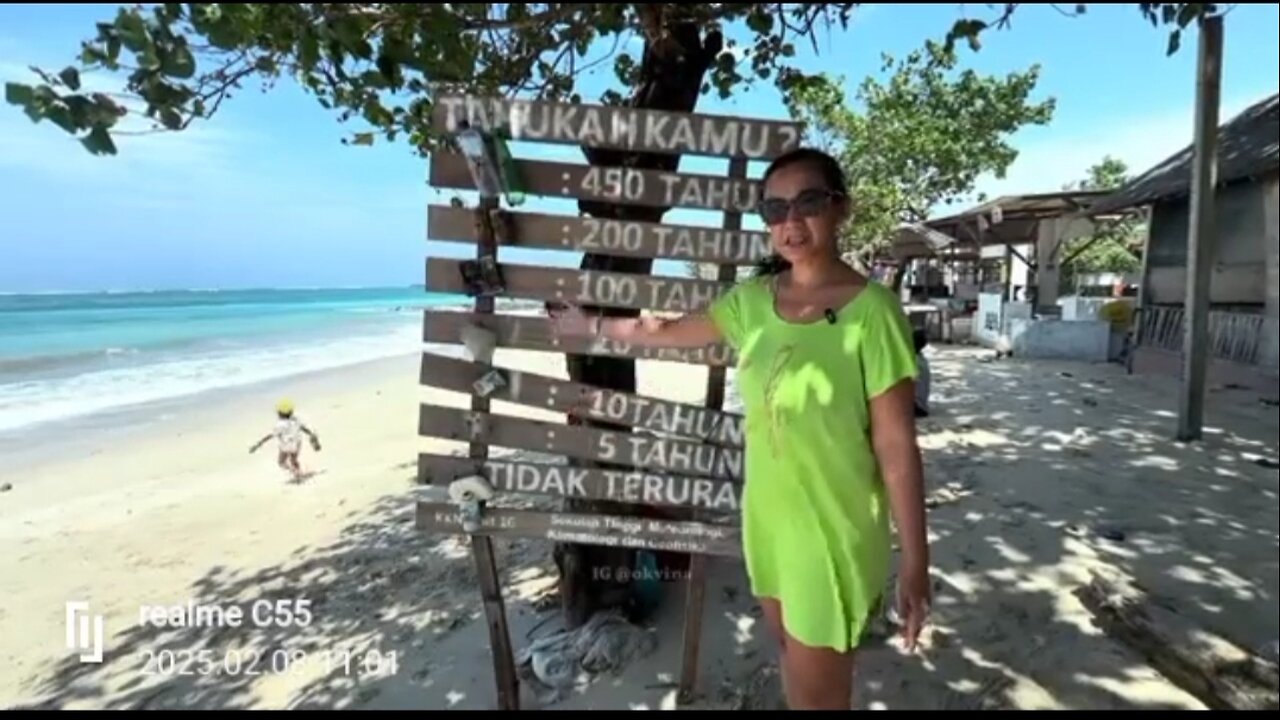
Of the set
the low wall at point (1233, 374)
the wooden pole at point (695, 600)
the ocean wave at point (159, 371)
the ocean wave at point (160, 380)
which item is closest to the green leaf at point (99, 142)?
the wooden pole at point (695, 600)

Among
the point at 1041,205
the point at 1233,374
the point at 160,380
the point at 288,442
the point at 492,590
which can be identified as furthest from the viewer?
the point at 160,380

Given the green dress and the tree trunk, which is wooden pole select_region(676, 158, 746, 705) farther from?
the green dress

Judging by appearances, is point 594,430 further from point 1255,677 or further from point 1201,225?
point 1201,225

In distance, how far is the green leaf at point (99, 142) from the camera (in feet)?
5.78

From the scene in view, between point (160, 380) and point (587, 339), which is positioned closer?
point (587, 339)

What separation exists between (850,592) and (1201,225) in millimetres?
4972

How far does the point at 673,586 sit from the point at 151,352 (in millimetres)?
25643

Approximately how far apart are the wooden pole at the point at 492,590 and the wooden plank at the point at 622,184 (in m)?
0.24

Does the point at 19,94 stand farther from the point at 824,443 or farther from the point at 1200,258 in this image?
the point at 1200,258

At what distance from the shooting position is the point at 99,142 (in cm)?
177

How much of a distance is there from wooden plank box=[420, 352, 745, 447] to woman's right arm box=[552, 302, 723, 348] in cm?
26

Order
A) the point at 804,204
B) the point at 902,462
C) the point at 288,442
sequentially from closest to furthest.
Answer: the point at 902,462 → the point at 804,204 → the point at 288,442

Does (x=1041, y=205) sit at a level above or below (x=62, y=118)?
above

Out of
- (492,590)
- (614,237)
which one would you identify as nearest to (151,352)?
(492,590)
